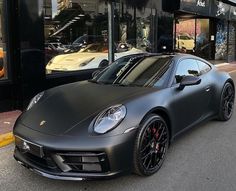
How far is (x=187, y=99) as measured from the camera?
5148 millimetres

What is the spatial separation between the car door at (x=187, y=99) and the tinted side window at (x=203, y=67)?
4.6 inches

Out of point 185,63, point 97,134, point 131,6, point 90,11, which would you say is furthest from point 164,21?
point 97,134

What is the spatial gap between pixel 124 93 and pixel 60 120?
0.89 metres

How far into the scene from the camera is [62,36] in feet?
30.4

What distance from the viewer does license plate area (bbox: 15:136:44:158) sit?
375cm

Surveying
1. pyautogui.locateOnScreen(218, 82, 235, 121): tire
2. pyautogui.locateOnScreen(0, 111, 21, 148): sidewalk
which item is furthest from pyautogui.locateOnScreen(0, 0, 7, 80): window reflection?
pyautogui.locateOnScreen(218, 82, 235, 121): tire

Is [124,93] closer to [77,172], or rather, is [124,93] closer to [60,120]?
[60,120]

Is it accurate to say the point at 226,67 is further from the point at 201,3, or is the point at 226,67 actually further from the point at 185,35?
the point at 201,3

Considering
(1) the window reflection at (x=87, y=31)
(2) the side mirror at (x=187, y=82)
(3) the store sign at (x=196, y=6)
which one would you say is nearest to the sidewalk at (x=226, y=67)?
(3) the store sign at (x=196, y=6)

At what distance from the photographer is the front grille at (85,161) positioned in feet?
12.1

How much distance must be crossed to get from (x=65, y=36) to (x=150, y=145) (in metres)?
5.77

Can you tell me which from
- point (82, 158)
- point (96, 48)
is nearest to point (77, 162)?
point (82, 158)

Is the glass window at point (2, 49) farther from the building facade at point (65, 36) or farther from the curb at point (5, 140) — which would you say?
the curb at point (5, 140)

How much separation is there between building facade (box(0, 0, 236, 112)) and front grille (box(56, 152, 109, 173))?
13.5 feet
